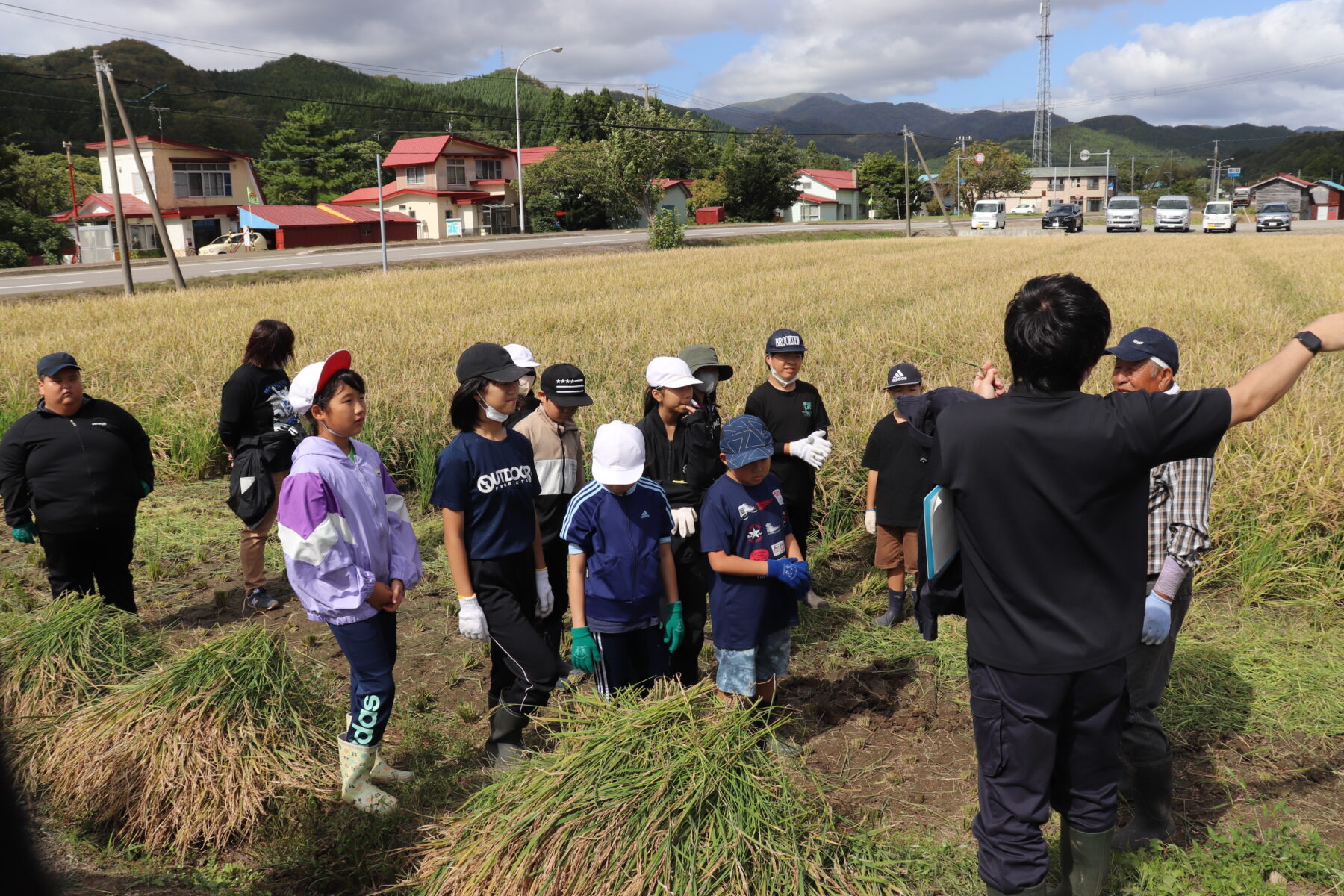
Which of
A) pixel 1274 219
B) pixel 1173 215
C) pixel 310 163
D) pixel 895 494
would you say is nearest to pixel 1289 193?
pixel 1274 219

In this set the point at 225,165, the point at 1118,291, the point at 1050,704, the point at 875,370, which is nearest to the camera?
the point at 1050,704

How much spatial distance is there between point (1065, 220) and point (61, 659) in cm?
5015

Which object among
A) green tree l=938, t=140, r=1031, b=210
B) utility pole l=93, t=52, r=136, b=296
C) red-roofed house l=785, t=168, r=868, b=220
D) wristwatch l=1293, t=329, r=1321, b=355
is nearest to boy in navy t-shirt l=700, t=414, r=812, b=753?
wristwatch l=1293, t=329, r=1321, b=355

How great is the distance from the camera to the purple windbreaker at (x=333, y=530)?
313cm

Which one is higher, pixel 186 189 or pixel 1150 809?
pixel 186 189

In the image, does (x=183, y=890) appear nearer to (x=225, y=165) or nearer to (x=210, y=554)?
(x=210, y=554)

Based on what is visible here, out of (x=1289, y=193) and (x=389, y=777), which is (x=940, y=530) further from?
(x=1289, y=193)

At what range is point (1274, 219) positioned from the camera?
43.7 meters

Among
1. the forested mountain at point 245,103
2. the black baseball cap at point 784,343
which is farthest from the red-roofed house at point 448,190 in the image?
the black baseball cap at point 784,343

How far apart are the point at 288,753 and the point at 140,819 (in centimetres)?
54

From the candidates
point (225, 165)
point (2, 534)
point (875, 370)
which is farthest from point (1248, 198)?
point (2, 534)

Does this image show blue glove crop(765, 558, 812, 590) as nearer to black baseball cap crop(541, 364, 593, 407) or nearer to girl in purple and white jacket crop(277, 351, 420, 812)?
black baseball cap crop(541, 364, 593, 407)

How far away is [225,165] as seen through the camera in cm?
5672

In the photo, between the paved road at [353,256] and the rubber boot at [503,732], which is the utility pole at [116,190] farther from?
the rubber boot at [503,732]
